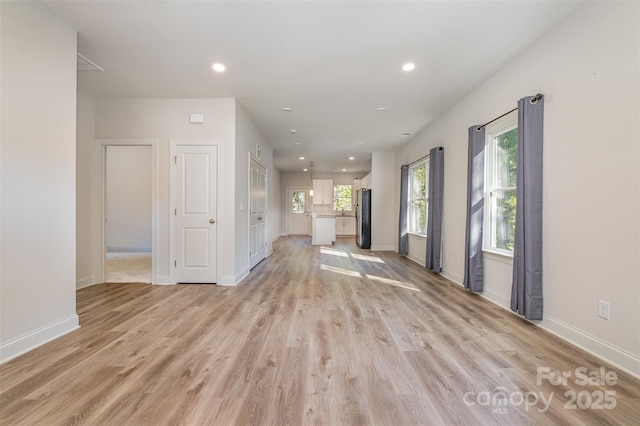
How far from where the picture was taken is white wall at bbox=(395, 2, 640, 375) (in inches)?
71.9

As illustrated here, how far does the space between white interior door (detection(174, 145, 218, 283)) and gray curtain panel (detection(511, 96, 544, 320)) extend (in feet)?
12.5

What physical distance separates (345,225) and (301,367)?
9663mm

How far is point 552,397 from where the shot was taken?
157 cm

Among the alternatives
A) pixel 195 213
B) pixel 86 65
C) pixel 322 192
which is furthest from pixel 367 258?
pixel 86 65

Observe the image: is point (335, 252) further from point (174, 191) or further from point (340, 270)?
point (174, 191)

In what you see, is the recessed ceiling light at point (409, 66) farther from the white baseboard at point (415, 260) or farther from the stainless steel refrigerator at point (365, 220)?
the stainless steel refrigerator at point (365, 220)

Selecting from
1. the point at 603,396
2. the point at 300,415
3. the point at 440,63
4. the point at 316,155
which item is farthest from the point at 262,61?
the point at 316,155

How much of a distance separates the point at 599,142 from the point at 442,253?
9.33 feet

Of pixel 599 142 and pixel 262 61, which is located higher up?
pixel 262 61

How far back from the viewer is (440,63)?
2.97 meters

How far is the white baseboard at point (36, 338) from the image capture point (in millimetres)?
1924

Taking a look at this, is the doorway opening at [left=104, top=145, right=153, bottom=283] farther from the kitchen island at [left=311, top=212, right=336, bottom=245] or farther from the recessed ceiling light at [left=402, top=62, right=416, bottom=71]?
the recessed ceiling light at [left=402, top=62, right=416, bottom=71]

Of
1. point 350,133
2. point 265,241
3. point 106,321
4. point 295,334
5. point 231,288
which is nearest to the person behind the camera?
point 295,334

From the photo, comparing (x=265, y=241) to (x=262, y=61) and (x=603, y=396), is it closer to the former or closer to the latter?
(x=262, y=61)
